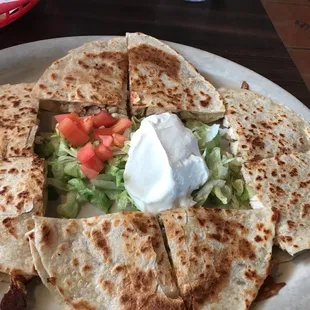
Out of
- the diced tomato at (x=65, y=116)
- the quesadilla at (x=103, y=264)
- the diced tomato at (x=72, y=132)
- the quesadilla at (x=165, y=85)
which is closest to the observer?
the quesadilla at (x=103, y=264)

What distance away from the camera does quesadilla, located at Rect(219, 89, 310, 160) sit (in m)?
3.09

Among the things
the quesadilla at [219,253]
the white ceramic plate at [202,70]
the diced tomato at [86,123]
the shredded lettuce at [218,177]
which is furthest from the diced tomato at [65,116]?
the quesadilla at [219,253]

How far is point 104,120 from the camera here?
309 centimetres

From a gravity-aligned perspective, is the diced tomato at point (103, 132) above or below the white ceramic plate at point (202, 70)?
below

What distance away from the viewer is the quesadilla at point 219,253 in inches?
89.3

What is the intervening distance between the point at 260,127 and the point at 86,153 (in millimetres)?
1252

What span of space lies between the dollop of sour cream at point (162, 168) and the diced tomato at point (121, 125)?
0.16 m

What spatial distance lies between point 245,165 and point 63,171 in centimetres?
117

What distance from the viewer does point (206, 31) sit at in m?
4.23

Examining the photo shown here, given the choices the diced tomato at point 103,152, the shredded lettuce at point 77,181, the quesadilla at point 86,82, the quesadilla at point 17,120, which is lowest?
the shredded lettuce at point 77,181

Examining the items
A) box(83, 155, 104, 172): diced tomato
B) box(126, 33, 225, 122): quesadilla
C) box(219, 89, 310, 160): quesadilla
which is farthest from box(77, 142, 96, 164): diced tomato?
box(219, 89, 310, 160): quesadilla

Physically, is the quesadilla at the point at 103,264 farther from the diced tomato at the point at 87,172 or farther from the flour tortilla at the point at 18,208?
the diced tomato at the point at 87,172

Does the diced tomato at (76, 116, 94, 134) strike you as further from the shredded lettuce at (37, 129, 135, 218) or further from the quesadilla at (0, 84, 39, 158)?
the quesadilla at (0, 84, 39, 158)

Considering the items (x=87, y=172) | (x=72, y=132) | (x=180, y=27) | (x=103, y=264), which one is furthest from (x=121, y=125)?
(x=180, y=27)
